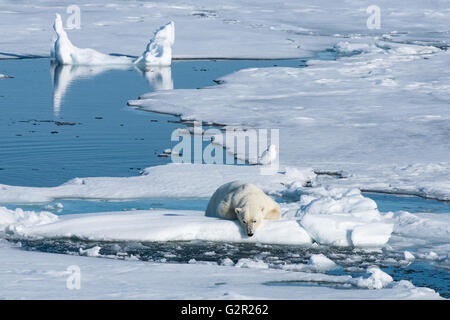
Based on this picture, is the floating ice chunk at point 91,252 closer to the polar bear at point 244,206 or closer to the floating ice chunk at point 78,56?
the polar bear at point 244,206

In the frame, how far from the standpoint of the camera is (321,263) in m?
6.33

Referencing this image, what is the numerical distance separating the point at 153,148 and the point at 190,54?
40.7 feet

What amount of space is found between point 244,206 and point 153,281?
1618 mm

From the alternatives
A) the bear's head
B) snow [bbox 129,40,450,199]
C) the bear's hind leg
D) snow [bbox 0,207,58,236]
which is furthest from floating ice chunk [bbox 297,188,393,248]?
snow [bbox 0,207,58,236]

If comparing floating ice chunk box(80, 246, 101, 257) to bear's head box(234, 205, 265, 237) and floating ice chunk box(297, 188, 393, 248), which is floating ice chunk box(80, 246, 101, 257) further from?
floating ice chunk box(297, 188, 393, 248)

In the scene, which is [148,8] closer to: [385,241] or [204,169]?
[204,169]

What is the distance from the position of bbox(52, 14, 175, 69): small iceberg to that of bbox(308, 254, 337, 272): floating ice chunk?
1589 cm

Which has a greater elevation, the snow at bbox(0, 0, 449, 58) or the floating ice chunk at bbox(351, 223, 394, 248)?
the snow at bbox(0, 0, 449, 58)

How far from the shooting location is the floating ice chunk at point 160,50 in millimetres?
21578

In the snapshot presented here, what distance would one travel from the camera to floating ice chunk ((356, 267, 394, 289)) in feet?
18.6

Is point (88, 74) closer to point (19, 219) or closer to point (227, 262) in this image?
point (19, 219)

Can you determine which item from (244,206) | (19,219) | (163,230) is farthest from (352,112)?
(19,219)

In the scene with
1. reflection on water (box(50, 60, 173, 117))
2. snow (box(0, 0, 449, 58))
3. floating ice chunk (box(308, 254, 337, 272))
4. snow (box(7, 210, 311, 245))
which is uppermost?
snow (box(0, 0, 449, 58))

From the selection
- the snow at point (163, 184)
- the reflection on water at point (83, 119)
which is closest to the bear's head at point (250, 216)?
the snow at point (163, 184)
